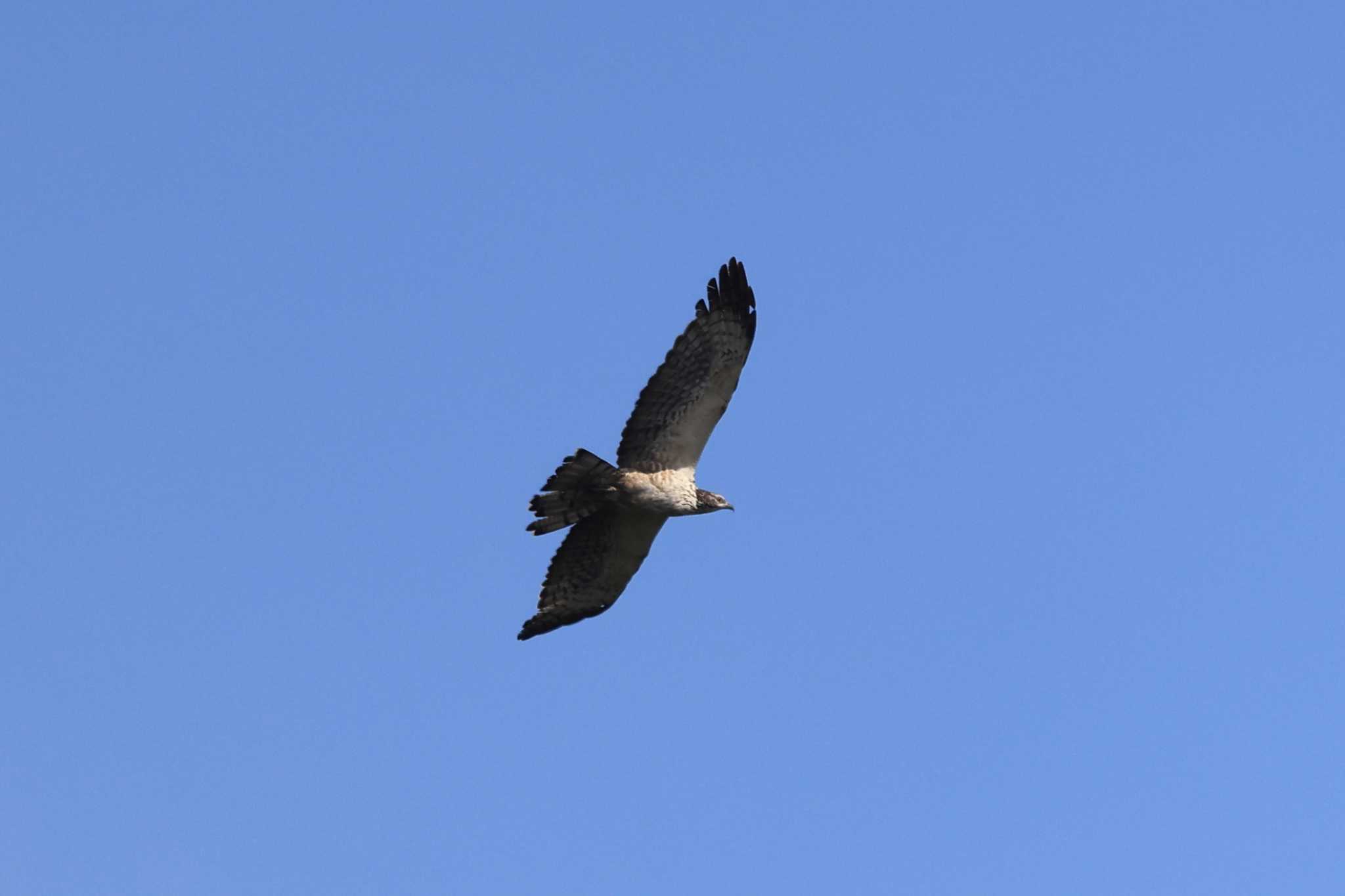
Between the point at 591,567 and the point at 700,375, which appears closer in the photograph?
the point at 700,375

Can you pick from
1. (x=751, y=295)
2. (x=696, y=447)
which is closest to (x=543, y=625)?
(x=696, y=447)

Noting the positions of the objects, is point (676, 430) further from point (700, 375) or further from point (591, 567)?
point (591, 567)

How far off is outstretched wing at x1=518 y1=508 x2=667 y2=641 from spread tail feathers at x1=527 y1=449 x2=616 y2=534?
515 millimetres

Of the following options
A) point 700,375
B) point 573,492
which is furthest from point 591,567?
point 700,375

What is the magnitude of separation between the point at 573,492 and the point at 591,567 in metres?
1.44

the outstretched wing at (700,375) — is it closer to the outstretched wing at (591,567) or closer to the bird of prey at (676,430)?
the bird of prey at (676,430)

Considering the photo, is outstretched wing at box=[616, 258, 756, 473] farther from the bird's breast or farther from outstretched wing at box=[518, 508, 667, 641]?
outstretched wing at box=[518, 508, 667, 641]

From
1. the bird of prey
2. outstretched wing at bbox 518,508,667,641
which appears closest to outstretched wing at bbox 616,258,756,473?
the bird of prey

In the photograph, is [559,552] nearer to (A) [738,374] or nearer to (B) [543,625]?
(B) [543,625]

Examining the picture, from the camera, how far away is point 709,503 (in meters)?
21.0

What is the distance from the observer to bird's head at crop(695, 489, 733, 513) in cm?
2095

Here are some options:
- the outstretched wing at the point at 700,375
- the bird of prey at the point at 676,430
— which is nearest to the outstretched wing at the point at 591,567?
the bird of prey at the point at 676,430

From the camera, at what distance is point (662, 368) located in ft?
67.6

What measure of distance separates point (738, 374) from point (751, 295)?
777 mm
